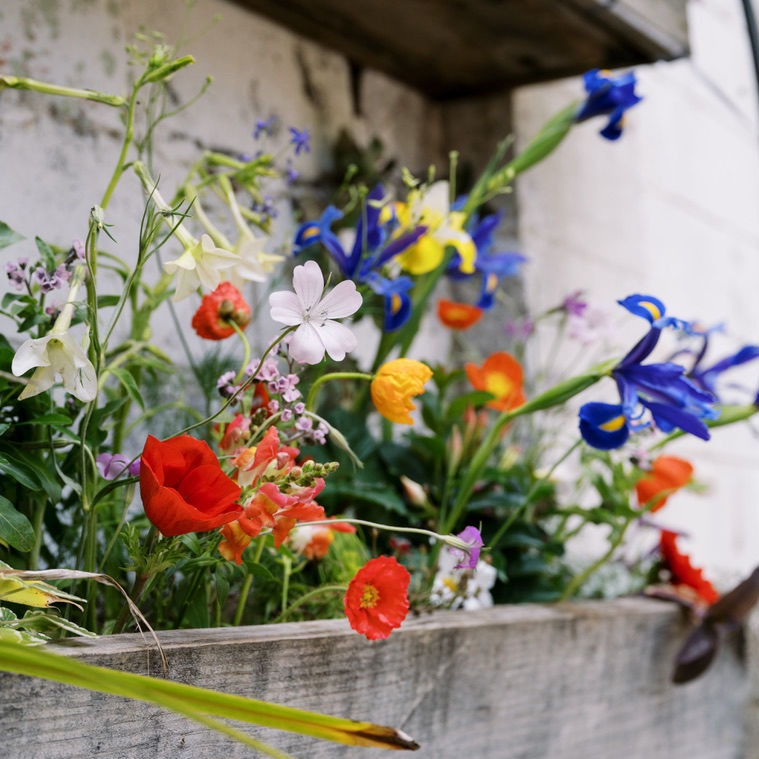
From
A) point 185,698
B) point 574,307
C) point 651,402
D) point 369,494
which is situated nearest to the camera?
point 185,698

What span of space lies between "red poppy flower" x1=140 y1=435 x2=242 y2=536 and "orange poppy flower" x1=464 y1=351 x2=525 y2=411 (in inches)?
20.6

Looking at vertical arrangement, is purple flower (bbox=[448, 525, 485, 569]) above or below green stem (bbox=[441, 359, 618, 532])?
below

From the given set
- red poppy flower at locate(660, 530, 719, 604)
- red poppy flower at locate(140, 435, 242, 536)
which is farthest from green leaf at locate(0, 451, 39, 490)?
red poppy flower at locate(660, 530, 719, 604)

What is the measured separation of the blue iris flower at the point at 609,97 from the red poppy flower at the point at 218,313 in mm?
587

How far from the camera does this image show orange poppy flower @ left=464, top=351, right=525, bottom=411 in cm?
112

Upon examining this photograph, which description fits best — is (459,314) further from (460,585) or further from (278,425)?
(278,425)

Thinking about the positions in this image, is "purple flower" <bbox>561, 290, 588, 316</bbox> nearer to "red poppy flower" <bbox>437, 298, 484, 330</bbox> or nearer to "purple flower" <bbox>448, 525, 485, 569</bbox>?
"red poppy flower" <bbox>437, 298, 484, 330</bbox>

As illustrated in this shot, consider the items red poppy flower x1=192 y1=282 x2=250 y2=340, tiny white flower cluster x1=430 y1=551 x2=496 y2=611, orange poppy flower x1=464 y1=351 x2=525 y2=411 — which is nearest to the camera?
red poppy flower x1=192 y1=282 x2=250 y2=340

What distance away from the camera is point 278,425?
78 centimetres

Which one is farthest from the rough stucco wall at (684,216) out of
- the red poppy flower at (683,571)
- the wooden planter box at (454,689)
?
the wooden planter box at (454,689)

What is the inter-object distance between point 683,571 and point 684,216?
1.05 m

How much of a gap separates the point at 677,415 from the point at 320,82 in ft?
2.64

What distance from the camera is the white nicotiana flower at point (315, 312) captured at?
65 centimetres

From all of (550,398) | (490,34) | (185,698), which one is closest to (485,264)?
(550,398)
